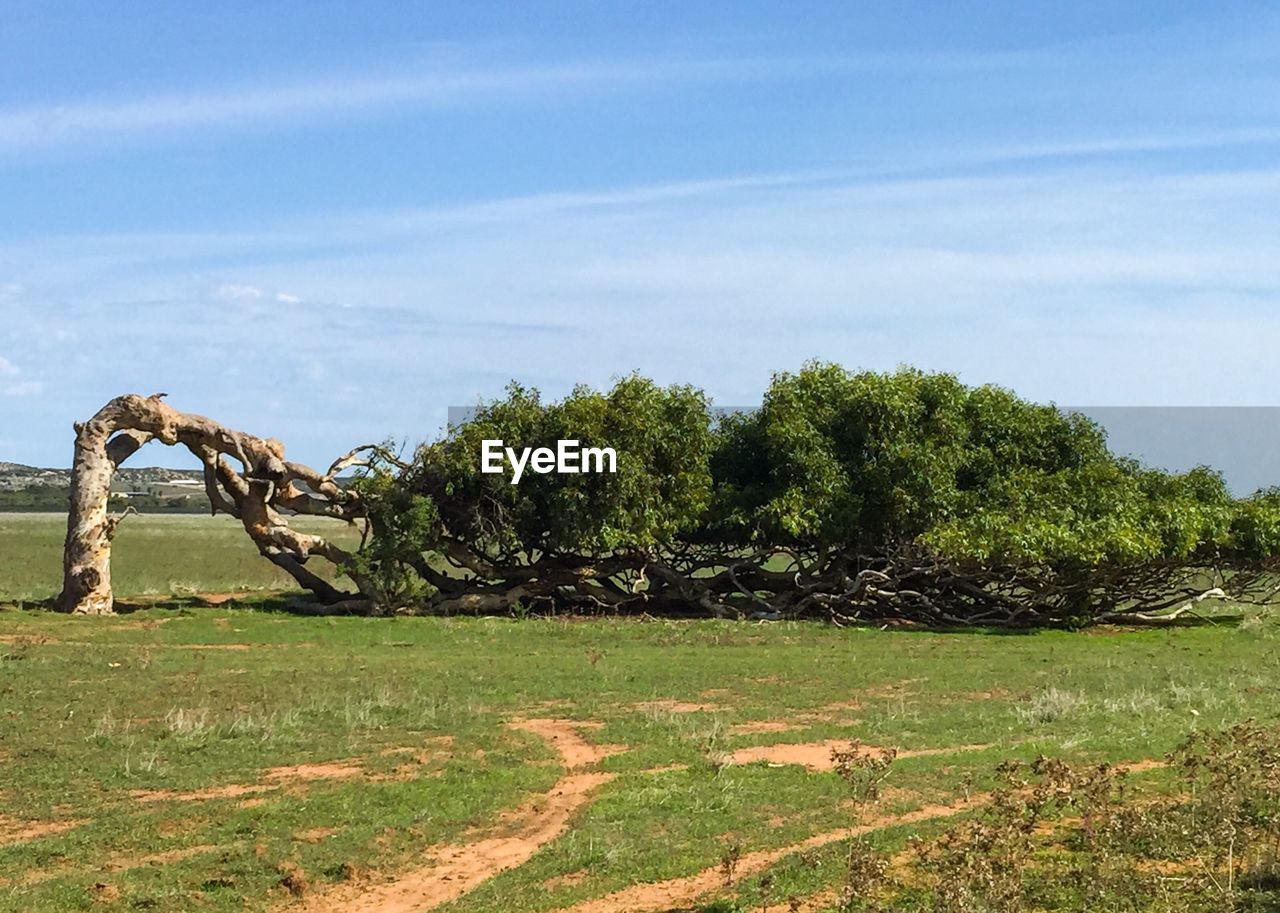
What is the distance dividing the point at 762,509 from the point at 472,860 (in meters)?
22.1

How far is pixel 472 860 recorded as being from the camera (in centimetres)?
1107

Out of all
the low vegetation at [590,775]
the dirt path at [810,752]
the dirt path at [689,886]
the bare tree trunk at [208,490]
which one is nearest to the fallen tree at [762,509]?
the bare tree trunk at [208,490]

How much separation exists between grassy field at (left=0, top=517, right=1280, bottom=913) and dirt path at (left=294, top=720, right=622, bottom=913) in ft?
0.10

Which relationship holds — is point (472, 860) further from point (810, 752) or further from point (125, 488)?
point (125, 488)

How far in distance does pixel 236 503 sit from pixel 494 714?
18895mm

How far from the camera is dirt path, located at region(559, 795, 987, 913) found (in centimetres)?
981

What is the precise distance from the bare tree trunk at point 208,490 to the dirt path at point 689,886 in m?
22.4

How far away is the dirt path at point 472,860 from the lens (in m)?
10.1

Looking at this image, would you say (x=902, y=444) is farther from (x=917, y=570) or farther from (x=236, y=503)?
(x=236, y=503)

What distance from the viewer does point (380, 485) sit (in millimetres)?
32750

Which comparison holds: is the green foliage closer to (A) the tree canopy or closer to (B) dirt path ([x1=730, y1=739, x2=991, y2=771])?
(A) the tree canopy

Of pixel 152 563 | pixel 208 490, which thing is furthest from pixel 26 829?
pixel 152 563
